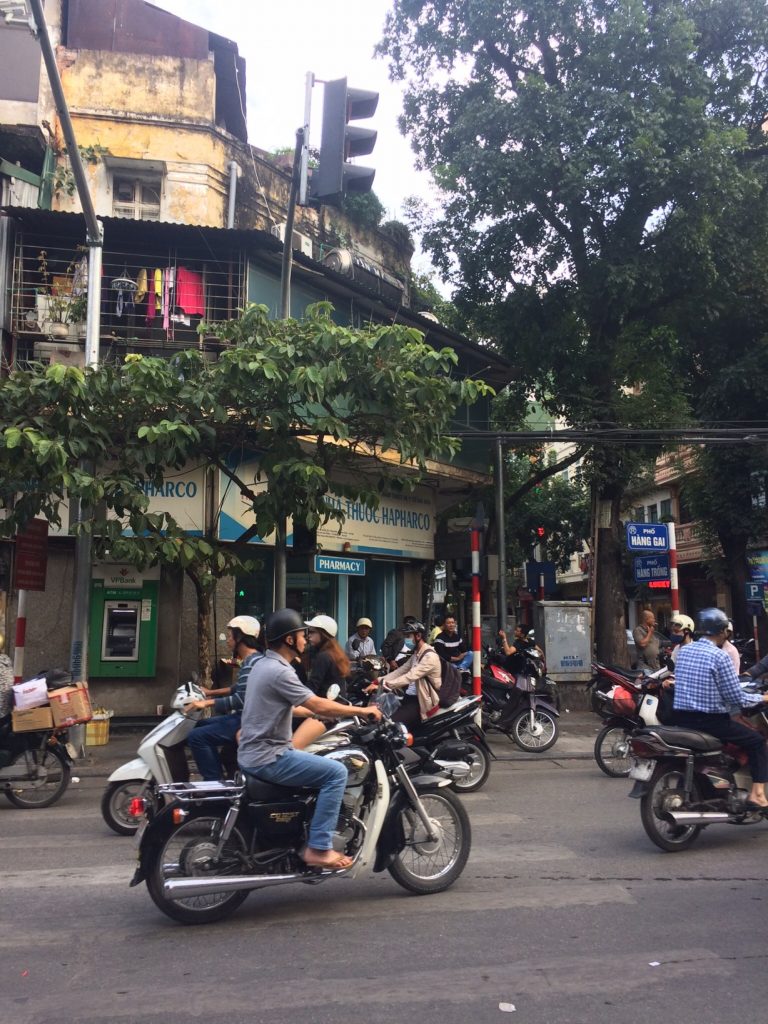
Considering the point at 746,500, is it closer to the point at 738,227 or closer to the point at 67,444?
the point at 738,227

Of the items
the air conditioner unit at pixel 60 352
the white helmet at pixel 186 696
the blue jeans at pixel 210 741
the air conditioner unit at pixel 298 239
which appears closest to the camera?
the blue jeans at pixel 210 741

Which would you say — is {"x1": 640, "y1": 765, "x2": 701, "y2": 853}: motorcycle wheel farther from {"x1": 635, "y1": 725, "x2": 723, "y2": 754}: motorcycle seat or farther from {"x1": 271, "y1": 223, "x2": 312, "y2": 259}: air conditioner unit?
{"x1": 271, "y1": 223, "x2": 312, "y2": 259}: air conditioner unit

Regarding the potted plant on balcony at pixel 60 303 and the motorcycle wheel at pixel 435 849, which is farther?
the potted plant on balcony at pixel 60 303

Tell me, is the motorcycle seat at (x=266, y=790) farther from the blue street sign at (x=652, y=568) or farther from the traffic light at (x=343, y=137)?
the blue street sign at (x=652, y=568)

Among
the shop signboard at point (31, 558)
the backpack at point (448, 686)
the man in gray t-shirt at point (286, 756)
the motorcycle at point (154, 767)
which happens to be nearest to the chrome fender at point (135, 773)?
the motorcycle at point (154, 767)

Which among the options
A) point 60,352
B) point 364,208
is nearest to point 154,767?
point 60,352

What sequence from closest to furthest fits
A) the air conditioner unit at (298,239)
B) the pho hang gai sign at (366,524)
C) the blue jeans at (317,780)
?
the blue jeans at (317,780) < the pho hang gai sign at (366,524) < the air conditioner unit at (298,239)

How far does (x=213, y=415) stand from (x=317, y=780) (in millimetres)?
6237

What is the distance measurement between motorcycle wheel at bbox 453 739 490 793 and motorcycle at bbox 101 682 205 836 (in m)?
3.05

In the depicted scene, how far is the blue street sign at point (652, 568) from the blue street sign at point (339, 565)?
537cm

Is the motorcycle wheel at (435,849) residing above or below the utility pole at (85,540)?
below

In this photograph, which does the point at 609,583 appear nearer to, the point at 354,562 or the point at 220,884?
the point at 354,562

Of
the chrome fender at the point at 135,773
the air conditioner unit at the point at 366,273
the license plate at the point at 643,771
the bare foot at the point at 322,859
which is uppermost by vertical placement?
the air conditioner unit at the point at 366,273

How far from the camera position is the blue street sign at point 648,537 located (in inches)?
581
